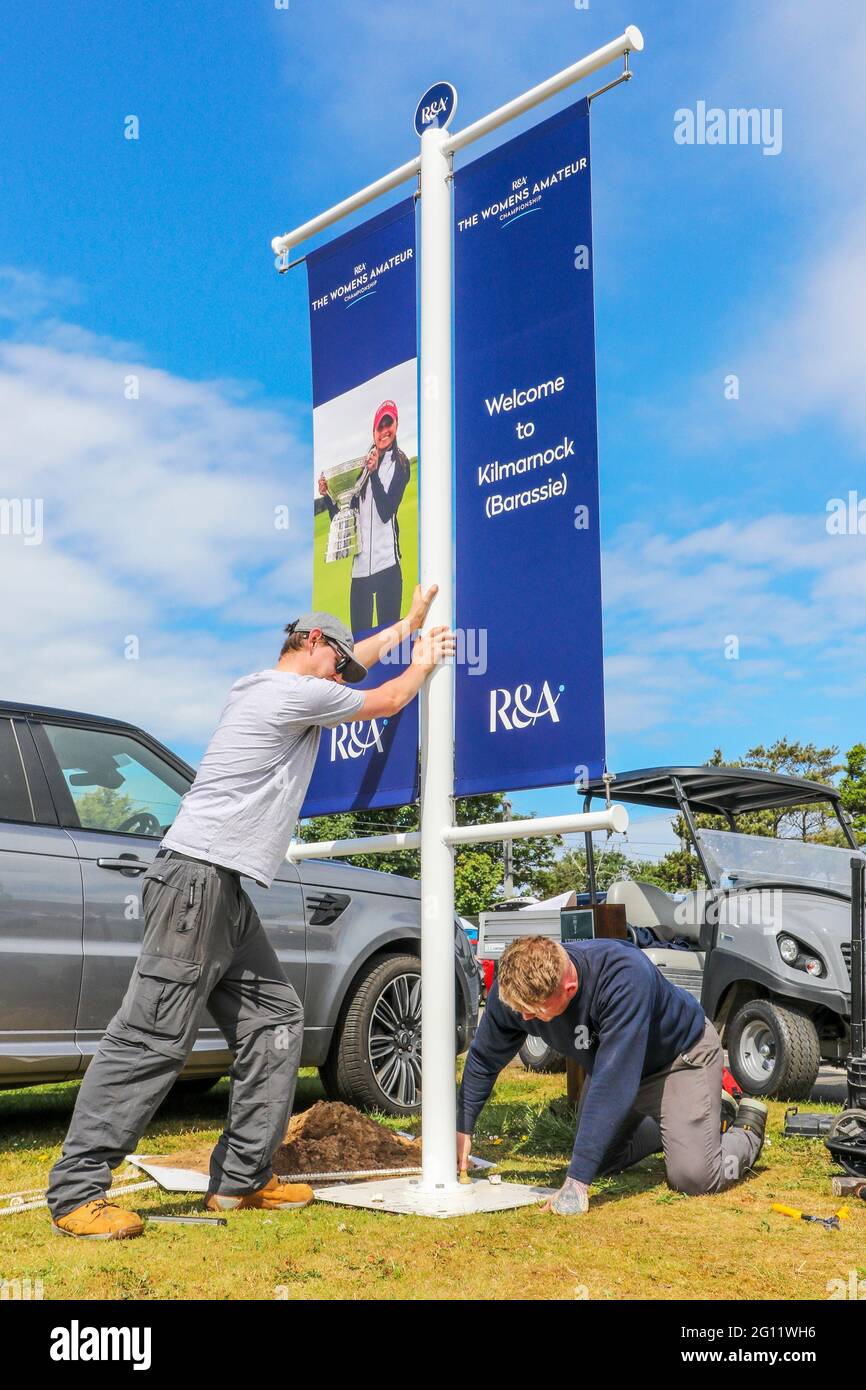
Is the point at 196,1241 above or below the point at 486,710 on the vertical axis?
below

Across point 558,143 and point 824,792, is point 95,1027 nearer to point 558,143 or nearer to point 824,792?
point 558,143

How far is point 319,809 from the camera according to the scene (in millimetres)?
5855

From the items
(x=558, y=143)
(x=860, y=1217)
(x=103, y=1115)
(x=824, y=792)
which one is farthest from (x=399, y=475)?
(x=824, y=792)

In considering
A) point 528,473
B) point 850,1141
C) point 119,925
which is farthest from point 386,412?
point 850,1141

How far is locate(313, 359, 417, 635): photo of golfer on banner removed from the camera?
5.54 metres

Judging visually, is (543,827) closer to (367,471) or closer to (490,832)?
(490,832)

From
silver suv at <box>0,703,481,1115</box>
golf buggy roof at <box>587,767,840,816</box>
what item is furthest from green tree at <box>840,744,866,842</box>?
silver suv at <box>0,703,481,1115</box>

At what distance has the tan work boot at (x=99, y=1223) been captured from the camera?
4031 mm

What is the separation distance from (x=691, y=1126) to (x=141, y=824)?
318 centimetres

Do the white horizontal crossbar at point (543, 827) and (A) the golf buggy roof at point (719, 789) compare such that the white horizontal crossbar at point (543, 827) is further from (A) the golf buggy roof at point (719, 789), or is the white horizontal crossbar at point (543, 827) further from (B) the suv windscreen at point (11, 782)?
(A) the golf buggy roof at point (719, 789)

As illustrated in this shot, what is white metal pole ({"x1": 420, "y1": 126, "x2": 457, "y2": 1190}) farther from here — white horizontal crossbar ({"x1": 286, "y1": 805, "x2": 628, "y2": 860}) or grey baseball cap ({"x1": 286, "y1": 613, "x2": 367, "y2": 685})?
grey baseball cap ({"x1": 286, "y1": 613, "x2": 367, "y2": 685})

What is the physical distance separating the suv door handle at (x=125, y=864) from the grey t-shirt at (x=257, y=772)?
1.61 meters

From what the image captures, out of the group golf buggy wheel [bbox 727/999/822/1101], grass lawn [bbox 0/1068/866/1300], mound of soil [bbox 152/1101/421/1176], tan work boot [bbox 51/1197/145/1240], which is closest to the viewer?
grass lawn [bbox 0/1068/866/1300]
